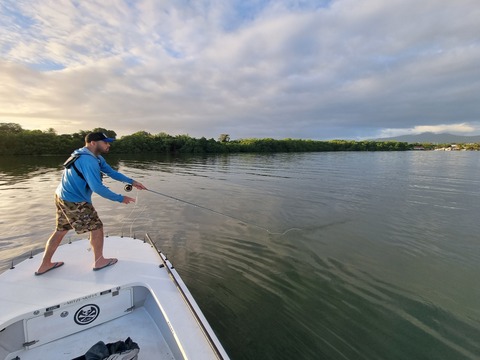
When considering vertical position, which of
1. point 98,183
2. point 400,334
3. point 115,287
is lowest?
point 400,334

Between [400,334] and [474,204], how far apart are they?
12.6m

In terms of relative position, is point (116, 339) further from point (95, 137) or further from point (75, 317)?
point (95, 137)

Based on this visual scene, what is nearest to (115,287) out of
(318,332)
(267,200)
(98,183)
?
(98,183)

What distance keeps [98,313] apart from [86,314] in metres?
0.14

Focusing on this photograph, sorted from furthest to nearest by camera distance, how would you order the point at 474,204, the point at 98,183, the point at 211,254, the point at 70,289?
the point at 474,204 → the point at 211,254 → the point at 98,183 → the point at 70,289

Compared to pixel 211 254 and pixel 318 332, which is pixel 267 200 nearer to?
pixel 211 254

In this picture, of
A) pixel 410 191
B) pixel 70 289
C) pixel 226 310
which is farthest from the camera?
pixel 410 191

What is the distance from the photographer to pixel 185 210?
1129cm

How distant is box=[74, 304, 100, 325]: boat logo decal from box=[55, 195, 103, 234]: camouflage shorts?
3.64 feet

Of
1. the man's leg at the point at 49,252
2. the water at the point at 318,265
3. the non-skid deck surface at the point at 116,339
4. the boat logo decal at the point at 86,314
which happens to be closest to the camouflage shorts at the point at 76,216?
the man's leg at the point at 49,252

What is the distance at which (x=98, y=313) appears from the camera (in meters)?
3.40

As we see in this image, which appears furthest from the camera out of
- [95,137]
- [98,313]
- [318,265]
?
[318,265]

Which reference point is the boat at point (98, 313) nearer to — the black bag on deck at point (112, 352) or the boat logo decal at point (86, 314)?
the boat logo decal at point (86, 314)

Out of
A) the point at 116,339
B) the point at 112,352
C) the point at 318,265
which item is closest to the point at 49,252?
the point at 116,339
